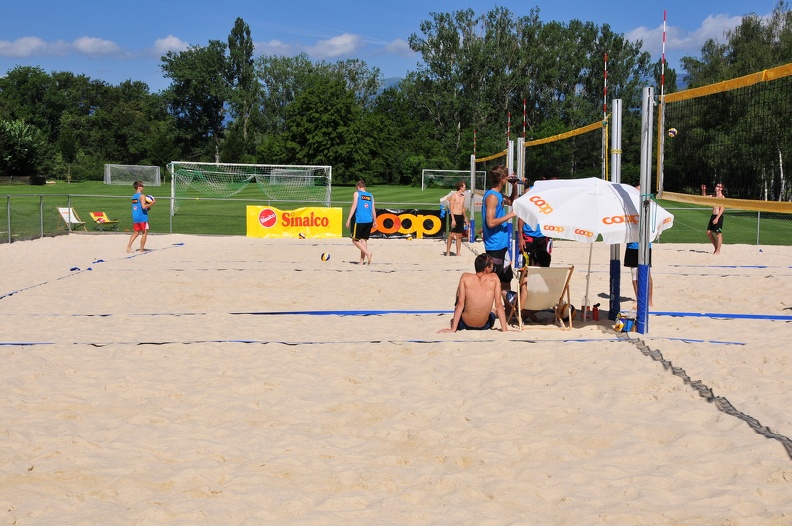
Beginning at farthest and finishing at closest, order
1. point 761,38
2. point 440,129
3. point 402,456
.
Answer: point 440,129 → point 761,38 → point 402,456

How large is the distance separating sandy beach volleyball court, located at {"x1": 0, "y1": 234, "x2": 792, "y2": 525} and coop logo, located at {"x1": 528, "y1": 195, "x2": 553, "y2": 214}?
1222 mm

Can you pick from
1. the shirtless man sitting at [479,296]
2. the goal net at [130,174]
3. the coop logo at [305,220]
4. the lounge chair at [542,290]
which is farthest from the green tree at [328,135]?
the shirtless man sitting at [479,296]

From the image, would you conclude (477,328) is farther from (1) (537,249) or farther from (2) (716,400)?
(2) (716,400)

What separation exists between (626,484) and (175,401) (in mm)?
3161

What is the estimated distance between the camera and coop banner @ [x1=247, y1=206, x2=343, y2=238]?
20.6m

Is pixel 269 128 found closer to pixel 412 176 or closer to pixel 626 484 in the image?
pixel 412 176

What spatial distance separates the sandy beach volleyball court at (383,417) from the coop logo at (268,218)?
1077 cm

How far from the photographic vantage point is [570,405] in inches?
212

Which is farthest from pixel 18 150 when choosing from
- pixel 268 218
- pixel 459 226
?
pixel 459 226

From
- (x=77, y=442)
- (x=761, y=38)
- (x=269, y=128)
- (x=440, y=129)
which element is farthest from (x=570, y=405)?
(x=269, y=128)

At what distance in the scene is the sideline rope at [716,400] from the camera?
4.55 meters

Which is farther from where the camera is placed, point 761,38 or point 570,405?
point 761,38

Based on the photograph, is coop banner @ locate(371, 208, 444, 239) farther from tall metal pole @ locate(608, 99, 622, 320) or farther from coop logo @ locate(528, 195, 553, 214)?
coop logo @ locate(528, 195, 553, 214)

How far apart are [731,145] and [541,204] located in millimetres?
2004
